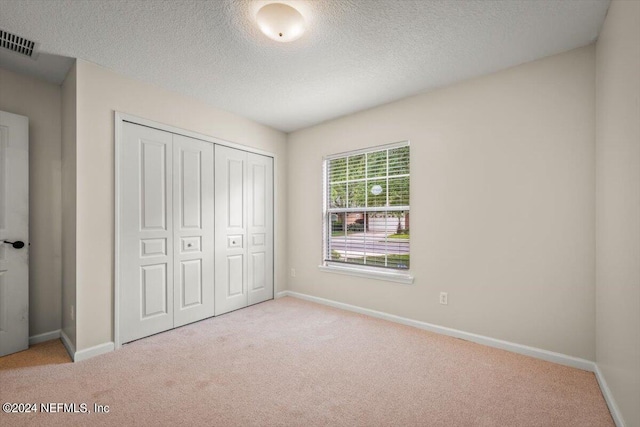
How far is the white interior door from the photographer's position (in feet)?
8.57

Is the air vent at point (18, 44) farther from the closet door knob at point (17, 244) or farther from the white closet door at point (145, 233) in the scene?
the closet door knob at point (17, 244)

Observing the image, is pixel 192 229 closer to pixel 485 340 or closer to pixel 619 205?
pixel 485 340

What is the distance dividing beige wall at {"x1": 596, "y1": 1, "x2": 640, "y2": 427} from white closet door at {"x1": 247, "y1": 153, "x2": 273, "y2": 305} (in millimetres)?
3612

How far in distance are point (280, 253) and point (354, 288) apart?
1351mm

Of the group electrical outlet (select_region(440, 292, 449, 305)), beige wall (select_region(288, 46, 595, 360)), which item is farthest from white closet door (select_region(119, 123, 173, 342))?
electrical outlet (select_region(440, 292, 449, 305))

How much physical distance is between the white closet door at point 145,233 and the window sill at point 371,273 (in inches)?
79.0

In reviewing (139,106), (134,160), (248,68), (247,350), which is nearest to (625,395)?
(247,350)

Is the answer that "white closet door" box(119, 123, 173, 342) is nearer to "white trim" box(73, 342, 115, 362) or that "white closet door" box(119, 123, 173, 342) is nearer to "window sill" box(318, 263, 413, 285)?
"white trim" box(73, 342, 115, 362)

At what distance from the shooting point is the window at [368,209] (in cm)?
346

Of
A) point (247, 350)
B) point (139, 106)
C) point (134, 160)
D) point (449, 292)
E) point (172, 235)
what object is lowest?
point (247, 350)

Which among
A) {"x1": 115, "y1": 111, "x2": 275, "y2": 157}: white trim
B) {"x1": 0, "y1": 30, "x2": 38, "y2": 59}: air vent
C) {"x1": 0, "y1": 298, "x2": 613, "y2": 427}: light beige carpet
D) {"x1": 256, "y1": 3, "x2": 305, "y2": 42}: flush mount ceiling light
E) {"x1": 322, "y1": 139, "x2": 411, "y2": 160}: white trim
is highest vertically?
{"x1": 0, "y1": 30, "x2": 38, "y2": 59}: air vent

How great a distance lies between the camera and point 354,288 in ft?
12.5

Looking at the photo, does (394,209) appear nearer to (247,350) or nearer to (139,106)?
(247,350)
